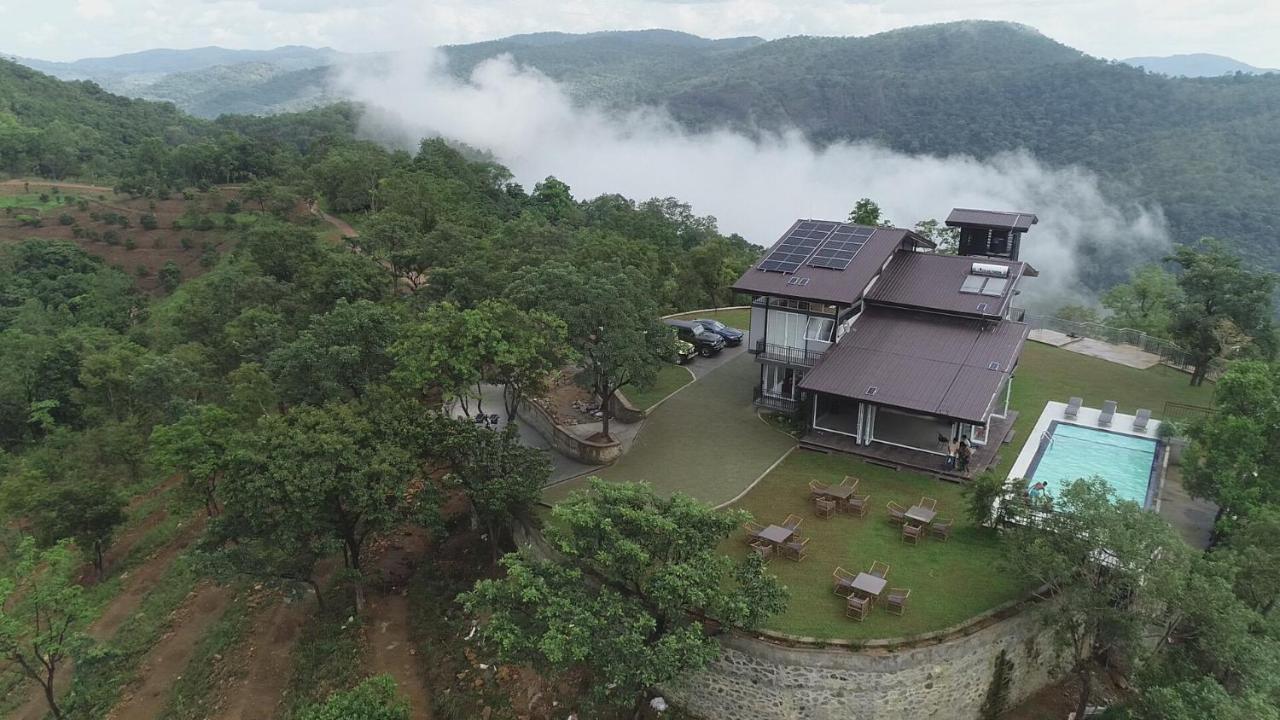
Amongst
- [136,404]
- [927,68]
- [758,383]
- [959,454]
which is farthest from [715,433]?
[927,68]

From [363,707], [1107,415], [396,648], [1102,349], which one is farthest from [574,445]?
[1102,349]

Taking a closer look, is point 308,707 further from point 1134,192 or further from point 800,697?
point 1134,192

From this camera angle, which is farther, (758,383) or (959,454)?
(758,383)

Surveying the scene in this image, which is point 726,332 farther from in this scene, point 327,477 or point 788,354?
point 327,477

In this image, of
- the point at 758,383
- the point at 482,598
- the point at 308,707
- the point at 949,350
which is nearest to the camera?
the point at 482,598

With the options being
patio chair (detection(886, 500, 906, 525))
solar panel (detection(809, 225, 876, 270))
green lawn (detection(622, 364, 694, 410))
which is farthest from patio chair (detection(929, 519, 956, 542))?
green lawn (detection(622, 364, 694, 410))

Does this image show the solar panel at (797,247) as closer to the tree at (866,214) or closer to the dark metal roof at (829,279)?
the dark metal roof at (829,279)

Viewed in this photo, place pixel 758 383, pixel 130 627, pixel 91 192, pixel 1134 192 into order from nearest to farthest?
pixel 130 627 → pixel 758 383 → pixel 91 192 → pixel 1134 192
